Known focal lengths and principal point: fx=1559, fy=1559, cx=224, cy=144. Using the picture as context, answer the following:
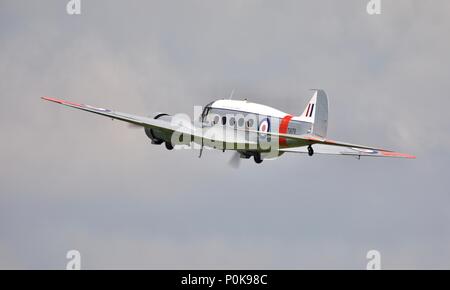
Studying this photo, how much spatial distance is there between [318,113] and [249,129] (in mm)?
A: 5362

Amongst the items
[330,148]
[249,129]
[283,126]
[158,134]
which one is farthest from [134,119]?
[330,148]

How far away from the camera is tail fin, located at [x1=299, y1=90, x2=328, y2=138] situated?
9869 cm

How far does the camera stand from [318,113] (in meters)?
99.0

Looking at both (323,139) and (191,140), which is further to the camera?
(191,140)

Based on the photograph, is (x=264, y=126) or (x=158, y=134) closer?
(x=264, y=126)

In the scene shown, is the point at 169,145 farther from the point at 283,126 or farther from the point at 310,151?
the point at 310,151

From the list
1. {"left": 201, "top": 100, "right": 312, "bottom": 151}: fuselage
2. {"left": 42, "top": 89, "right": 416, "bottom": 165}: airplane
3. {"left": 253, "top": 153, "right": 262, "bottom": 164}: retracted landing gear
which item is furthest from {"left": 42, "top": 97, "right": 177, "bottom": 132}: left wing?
{"left": 253, "top": 153, "right": 262, "bottom": 164}: retracted landing gear

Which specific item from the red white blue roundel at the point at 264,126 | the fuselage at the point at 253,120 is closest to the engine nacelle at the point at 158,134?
the fuselage at the point at 253,120
